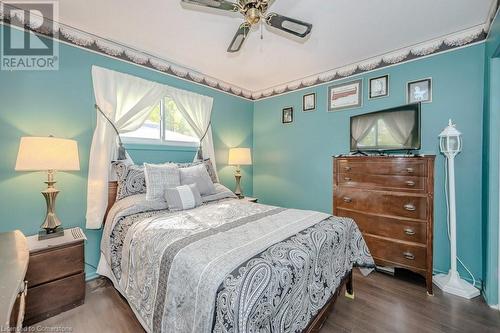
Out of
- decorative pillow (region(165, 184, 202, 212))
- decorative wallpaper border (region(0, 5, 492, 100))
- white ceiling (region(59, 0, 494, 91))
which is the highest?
white ceiling (region(59, 0, 494, 91))

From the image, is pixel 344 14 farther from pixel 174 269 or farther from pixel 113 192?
pixel 113 192

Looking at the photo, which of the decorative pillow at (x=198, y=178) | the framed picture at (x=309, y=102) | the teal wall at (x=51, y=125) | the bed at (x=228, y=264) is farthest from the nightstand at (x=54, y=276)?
the framed picture at (x=309, y=102)

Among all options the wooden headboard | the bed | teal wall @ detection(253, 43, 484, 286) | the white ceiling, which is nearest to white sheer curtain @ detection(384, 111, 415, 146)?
teal wall @ detection(253, 43, 484, 286)

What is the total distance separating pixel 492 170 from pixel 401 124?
865 millimetres

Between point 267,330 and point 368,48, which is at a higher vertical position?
point 368,48

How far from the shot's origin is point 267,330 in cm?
100

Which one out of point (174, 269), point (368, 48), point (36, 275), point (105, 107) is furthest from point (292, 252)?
point (368, 48)

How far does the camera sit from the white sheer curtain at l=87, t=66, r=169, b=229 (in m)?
2.38

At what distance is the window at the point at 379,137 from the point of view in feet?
8.55

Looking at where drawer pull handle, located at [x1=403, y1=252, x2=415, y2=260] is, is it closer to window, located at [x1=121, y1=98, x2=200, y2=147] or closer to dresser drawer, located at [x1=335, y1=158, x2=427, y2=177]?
dresser drawer, located at [x1=335, y1=158, x2=427, y2=177]

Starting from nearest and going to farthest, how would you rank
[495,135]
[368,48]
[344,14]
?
[495,135] < [344,14] < [368,48]

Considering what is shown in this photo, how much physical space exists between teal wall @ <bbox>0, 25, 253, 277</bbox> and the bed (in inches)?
21.3

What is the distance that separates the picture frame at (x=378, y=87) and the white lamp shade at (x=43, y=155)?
136 inches

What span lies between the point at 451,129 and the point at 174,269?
2.74 meters
